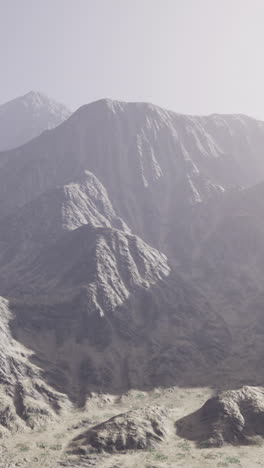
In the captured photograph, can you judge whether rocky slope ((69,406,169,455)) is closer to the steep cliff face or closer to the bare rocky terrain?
the bare rocky terrain

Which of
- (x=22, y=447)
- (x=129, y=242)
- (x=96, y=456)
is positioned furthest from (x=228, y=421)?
(x=129, y=242)

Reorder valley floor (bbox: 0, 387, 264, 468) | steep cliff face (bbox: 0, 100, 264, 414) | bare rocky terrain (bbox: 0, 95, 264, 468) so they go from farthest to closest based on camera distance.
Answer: steep cliff face (bbox: 0, 100, 264, 414), bare rocky terrain (bbox: 0, 95, 264, 468), valley floor (bbox: 0, 387, 264, 468)

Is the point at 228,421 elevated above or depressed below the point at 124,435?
below

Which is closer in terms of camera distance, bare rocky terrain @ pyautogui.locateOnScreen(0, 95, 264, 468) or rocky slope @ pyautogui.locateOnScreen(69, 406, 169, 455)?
rocky slope @ pyautogui.locateOnScreen(69, 406, 169, 455)

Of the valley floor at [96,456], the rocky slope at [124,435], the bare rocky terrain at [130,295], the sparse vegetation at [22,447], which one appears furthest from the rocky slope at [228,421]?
the sparse vegetation at [22,447]

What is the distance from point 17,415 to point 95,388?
10445mm

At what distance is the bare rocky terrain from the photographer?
35219 mm

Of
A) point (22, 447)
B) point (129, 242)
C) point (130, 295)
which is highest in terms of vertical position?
point (129, 242)

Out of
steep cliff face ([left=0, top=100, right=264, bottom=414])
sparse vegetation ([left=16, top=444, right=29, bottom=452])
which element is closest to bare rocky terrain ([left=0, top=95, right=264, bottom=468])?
sparse vegetation ([left=16, top=444, right=29, bottom=452])

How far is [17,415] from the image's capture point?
3659 cm

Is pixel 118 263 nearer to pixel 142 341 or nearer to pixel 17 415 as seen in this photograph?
pixel 142 341

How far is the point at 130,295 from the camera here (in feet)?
201

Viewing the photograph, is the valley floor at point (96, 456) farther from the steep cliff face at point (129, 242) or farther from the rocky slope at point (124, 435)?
the steep cliff face at point (129, 242)

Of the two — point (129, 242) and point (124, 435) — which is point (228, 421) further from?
point (129, 242)
